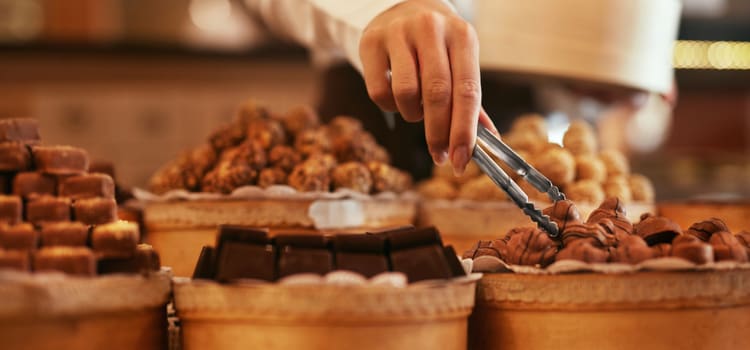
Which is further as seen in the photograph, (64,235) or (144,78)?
(144,78)

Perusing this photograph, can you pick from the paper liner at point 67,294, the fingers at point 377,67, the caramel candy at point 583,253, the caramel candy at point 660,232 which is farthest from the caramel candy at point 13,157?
the caramel candy at point 660,232

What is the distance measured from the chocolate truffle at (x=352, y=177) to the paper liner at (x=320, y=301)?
716 millimetres

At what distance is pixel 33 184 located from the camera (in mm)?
1273

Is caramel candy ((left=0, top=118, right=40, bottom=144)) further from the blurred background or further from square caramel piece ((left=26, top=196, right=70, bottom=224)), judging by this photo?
the blurred background

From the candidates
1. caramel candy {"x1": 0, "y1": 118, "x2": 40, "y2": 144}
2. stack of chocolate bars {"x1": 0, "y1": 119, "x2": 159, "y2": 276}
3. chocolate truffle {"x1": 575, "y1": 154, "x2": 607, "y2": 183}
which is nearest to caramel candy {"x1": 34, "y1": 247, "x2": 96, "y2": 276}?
stack of chocolate bars {"x1": 0, "y1": 119, "x2": 159, "y2": 276}

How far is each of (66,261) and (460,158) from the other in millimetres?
580

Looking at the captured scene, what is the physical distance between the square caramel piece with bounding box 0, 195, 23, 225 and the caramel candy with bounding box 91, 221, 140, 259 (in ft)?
0.33

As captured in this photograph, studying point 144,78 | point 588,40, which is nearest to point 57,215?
point 588,40

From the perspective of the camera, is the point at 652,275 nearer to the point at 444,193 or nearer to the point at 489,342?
the point at 489,342

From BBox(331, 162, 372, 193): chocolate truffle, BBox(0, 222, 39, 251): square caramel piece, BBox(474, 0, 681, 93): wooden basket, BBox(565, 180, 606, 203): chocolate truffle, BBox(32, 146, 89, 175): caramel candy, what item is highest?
BBox(474, 0, 681, 93): wooden basket

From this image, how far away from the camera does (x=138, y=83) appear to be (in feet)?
16.5

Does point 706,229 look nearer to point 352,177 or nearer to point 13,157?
point 352,177

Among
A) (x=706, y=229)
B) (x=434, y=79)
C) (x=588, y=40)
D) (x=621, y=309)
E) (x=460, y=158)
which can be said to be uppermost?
(x=588, y=40)

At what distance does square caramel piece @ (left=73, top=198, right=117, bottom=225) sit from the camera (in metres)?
1.27
